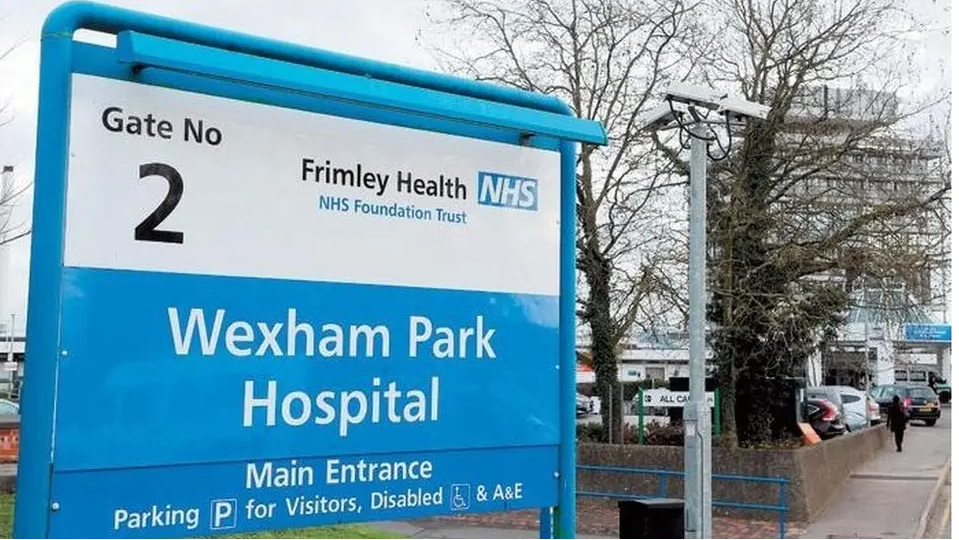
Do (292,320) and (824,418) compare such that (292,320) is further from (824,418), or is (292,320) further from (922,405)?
(922,405)

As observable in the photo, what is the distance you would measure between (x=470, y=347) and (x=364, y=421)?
0.41 metres

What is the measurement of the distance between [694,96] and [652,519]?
653 centimetres

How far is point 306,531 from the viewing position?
6.81 m

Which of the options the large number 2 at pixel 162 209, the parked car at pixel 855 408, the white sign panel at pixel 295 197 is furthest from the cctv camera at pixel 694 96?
the parked car at pixel 855 408

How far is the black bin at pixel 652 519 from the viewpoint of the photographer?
3727mm

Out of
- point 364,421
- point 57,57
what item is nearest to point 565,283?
point 364,421

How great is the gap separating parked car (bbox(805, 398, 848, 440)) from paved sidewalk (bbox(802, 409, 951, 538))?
4.08ft

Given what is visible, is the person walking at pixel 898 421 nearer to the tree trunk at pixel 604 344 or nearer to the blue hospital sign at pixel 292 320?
the tree trunk at pixel 604 344

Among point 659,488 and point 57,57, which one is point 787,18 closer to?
point 659,488

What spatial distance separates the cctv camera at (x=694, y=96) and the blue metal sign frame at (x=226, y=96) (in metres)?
6.50

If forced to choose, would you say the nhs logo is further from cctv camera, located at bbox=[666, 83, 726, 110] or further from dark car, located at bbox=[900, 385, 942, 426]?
dark car, located at bbox=[900, 385, 942, 426]

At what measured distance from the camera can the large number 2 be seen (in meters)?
2.56

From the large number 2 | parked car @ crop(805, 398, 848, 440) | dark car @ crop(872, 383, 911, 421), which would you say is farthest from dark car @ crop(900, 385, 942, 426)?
the large number 2

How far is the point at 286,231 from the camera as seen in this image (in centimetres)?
278
